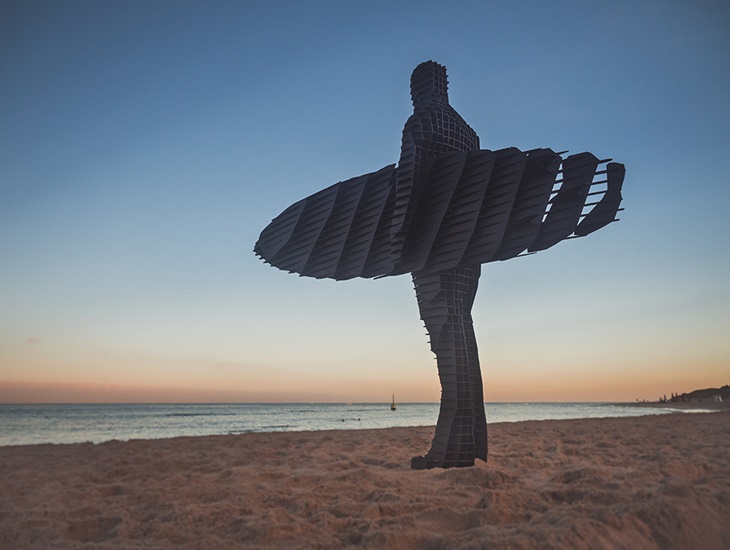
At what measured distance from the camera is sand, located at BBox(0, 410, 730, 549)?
358 cm

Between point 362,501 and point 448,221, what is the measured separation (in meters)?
4.41

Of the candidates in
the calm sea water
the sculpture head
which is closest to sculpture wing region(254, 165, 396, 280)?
the sculpture head

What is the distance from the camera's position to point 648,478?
17.9 feet

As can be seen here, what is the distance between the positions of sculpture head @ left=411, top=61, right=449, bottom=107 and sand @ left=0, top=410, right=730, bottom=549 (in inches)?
263

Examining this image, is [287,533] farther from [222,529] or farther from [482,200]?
[482,200]

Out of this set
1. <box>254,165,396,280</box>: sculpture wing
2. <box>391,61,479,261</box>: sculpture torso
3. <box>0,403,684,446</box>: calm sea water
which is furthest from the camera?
<box>0,403,684,446</box>: calm sea water

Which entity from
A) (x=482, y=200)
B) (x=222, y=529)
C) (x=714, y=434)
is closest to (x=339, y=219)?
(x=482, y=200)

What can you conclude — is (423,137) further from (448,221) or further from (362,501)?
(362,501)

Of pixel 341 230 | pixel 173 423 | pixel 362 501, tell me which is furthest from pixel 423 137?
pixel 173 423

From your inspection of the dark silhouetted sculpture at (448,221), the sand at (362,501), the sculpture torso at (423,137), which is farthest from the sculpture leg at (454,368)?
the sculpture torso at (423,137)

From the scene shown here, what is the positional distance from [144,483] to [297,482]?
7.17 feet

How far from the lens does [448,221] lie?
7.65 meters

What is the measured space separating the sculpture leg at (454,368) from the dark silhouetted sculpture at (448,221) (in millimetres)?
17

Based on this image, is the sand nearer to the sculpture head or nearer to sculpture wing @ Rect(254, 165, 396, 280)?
sculpture wing @ Rect(254, 165, 396, 280)
